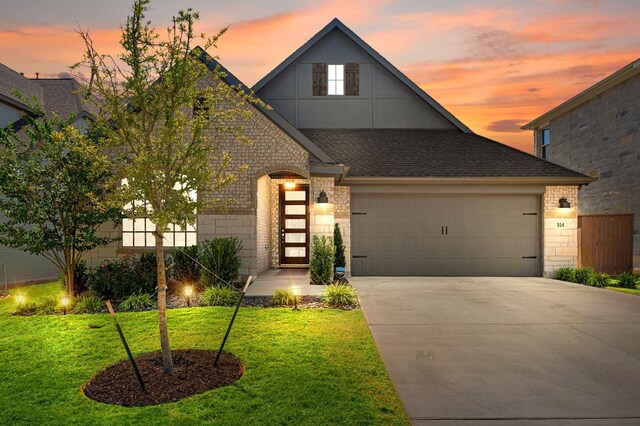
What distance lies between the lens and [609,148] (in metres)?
16.7

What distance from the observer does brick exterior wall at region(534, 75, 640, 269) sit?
15.2 m

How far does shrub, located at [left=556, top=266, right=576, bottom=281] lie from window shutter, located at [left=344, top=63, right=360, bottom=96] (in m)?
8.90

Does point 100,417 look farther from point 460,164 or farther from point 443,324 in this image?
point 460,164

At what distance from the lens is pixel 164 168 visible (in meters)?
5.19

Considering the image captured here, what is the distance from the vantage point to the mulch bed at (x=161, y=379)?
15.0ft

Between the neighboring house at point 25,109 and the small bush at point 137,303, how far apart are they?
4407mm

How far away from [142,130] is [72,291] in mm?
5960

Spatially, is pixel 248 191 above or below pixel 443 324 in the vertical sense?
above

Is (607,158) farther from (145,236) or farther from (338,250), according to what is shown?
(145,236)

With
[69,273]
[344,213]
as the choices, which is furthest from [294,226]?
[69,273]

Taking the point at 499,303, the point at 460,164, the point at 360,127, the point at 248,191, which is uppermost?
the point at 360,127

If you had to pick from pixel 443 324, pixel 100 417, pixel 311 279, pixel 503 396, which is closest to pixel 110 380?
pixel 100 417

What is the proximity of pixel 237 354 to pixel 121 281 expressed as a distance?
4.99 m

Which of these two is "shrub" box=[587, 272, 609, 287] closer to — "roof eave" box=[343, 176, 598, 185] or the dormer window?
"roof eave" box=[343, 176, 598, 185]
